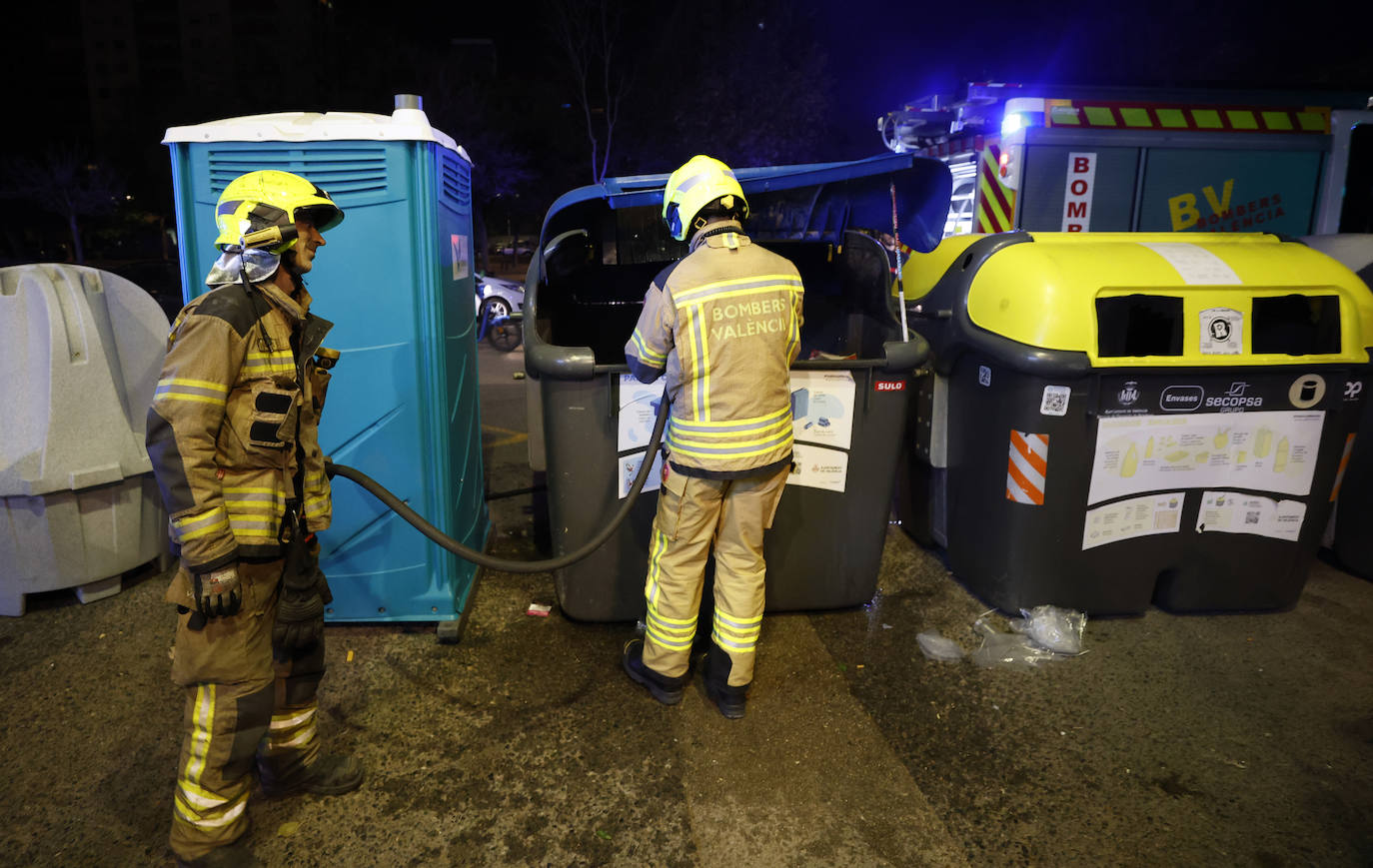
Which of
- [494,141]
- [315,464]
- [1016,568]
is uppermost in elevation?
[494,141]

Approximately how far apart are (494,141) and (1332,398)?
24381 millimetres

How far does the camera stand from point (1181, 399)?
336cm

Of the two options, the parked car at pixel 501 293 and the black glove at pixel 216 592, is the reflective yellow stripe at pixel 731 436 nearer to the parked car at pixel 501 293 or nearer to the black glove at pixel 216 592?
the black glove at pixel 216 592

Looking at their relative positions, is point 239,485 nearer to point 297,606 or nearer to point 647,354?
point 297,606

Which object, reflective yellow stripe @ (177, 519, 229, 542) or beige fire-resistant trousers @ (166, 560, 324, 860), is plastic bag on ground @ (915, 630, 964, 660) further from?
reflective yellow stripe @ (177, 519, 229, 542)

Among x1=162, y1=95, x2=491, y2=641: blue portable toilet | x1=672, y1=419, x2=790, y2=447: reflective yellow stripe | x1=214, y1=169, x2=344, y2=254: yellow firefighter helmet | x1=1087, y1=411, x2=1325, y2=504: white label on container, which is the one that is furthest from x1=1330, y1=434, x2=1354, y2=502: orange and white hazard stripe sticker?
x1=214, y1=169, x2=344, y2=254: yellow firefighter helmet

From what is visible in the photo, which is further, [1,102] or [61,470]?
[1,102]

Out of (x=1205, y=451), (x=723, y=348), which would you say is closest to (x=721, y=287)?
(x=723, y=348)

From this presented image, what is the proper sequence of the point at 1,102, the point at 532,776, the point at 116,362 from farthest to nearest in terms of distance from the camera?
the point at 1,102 < the point at 116,362 < the point at 532,776

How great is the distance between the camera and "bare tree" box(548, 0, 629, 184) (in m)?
24.0

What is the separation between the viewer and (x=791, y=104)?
2208cm

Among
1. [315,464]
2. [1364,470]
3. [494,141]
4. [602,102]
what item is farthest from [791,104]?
[315,464]

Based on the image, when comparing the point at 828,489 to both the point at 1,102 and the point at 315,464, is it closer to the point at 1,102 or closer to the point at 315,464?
the point at 315,464

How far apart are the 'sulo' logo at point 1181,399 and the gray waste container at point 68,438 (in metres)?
4.57
